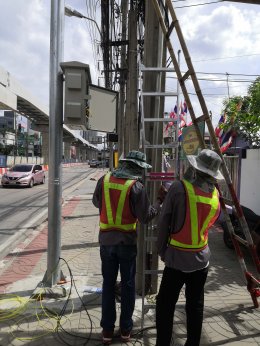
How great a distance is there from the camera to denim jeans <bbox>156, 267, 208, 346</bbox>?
3.29 metres

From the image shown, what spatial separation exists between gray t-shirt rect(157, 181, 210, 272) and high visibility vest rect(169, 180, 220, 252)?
0.12 feet

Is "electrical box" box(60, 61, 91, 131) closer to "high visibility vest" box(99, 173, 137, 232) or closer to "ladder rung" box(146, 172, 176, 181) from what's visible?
"ladder rung" box(146, 172, 176, 181)

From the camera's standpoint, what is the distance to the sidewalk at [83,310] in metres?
3.85

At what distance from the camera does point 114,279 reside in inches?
147

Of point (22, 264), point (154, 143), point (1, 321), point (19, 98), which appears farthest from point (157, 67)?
point (19, 98)

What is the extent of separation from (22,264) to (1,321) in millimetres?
2461

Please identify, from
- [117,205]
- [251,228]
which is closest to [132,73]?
[251,228]

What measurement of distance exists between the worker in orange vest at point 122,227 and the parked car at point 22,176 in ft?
62.8

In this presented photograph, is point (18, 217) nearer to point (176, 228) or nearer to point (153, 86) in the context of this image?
point (153, 86)

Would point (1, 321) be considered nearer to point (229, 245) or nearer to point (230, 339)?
point (230, 339)

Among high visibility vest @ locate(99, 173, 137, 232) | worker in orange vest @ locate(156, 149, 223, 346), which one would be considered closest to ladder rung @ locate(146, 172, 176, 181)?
high visibility vest @ locate(99, 173, 137, 232)

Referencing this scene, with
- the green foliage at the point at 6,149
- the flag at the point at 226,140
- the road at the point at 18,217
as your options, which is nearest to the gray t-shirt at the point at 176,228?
the road at the point at 18,217

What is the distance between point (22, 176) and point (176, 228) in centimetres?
2002

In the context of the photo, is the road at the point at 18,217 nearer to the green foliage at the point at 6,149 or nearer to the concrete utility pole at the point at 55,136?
the concrete utility pole at the point at 55,136
